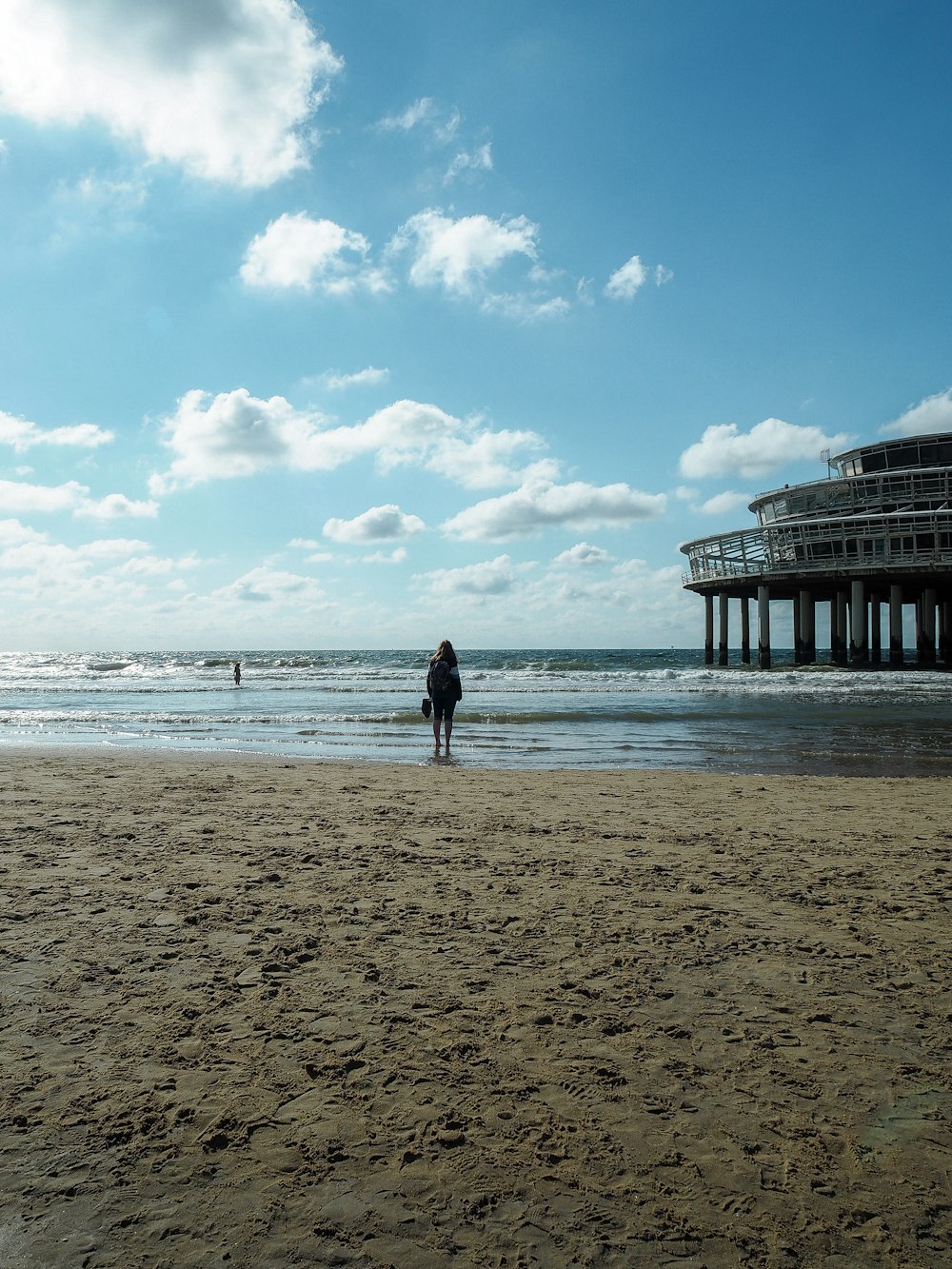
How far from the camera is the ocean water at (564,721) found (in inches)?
524

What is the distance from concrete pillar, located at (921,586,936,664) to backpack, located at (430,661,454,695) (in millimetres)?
35931

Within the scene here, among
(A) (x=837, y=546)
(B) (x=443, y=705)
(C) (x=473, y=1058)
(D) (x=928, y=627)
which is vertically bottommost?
(C) (x=473, y=1058)

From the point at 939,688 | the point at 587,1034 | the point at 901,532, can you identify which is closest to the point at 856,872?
the point at 587,1034

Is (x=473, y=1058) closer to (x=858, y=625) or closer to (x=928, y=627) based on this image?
(x=858, y=625)

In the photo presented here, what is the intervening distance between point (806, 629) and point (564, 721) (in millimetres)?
27953

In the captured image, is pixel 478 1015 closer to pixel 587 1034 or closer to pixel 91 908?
pixel 587 1034

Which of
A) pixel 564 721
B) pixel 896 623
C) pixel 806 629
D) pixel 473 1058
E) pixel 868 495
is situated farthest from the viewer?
pixel 868 495

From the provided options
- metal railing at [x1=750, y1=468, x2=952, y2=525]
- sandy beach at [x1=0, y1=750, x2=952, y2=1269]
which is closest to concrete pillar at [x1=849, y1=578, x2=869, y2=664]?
metal railing at [x1=750, y1=468, x2=952, y2=525]

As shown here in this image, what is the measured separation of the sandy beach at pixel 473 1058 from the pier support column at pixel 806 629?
39.9 meters

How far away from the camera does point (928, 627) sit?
133 feet

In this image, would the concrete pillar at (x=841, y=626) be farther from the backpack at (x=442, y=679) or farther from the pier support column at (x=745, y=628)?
the backpack at (x=442, y=679)

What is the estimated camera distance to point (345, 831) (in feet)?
21.2

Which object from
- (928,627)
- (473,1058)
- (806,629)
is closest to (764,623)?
(806,629)

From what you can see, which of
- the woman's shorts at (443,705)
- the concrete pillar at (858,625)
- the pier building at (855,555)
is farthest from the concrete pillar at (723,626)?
the woman's shorts at (443,705)
